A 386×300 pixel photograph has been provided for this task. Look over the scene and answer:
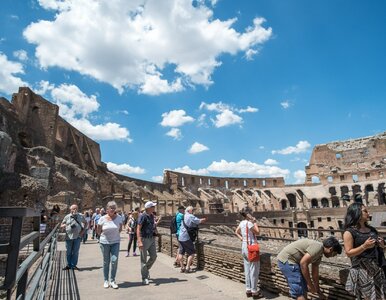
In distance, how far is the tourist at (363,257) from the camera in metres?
3.17

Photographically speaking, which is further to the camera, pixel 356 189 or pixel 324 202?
pixel 324 202

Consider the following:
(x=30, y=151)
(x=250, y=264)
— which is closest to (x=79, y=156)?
(x=30, y=151)

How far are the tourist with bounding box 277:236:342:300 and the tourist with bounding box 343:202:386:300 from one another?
509mm

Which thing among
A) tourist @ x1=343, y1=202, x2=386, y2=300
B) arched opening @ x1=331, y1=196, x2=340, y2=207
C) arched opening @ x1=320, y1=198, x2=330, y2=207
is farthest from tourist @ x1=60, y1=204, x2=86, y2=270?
arched opening @ x1=320, y1=198, x2=330, y2=207

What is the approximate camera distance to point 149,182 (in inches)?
1837

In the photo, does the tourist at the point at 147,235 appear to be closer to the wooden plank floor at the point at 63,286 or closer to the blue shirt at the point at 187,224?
the blue shirt at the point at 187,224

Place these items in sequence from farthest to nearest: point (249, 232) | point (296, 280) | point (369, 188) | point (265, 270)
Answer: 1. point (369, 188)
2. point (265, 270)
3. point (249, 232)
4. point (296, 280)

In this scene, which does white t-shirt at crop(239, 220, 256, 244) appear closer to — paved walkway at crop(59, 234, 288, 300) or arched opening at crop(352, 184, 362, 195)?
paved walkway at crop(59, 234, 288, 300)

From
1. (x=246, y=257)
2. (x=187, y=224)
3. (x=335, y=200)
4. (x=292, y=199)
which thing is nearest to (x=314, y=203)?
(x=335, y=200)

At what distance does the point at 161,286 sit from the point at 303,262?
325 cm

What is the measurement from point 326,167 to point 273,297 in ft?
196

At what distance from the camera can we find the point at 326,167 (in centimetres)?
5931

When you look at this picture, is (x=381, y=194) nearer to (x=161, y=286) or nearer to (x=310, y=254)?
(x=161, y=286)

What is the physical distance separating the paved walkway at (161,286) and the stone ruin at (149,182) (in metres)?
7.09
